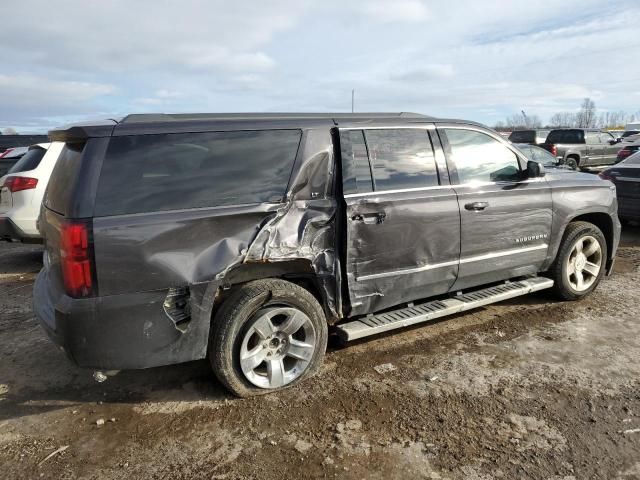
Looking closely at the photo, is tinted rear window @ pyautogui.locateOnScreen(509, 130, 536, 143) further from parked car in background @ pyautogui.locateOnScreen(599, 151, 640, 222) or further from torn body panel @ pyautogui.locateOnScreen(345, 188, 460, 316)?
torn body panel @ pyautogui.locateOnScreen(345, 188, 460, 316)

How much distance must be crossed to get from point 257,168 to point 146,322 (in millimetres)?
1206

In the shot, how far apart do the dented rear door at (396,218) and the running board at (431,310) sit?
113 mm

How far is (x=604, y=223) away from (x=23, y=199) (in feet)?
23.4

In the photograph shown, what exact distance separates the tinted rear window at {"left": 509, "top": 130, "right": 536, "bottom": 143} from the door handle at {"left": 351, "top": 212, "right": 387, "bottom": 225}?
65.2ft

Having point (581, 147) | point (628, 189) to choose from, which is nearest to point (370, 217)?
point (628, 189)

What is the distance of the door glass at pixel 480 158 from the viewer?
3.97 m

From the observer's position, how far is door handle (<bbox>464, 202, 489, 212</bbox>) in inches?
153

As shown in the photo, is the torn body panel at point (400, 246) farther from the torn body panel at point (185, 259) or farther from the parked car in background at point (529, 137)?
the parked car in background at point (529, 137)

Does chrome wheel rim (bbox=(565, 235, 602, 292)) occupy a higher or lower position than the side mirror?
lower

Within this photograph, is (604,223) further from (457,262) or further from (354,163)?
(354,163)

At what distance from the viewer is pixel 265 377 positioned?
10.6 feet

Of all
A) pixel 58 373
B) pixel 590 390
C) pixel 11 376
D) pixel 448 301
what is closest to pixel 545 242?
pixel 448 301

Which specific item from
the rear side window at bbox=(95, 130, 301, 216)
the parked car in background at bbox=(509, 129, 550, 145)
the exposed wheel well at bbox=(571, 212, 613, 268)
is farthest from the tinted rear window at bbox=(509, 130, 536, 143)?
the rear side window at bbox=(95, 130, 301, 216)

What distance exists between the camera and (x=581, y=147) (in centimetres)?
1891
